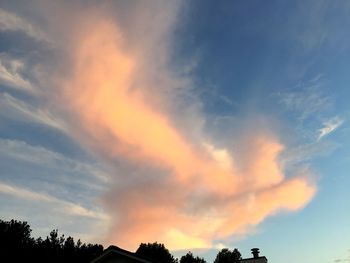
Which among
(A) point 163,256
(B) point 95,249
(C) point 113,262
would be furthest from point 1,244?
(C) point 113,262

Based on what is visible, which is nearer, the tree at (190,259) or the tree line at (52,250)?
the tree line at (52,250)

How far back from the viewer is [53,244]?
8131 cm

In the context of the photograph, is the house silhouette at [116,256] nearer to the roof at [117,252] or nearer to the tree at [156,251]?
the roof at [117,252]

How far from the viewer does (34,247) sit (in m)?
72.8

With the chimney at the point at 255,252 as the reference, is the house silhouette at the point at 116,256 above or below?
below

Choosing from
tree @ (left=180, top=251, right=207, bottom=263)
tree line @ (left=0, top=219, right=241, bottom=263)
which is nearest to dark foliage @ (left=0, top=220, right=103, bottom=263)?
tree line @ (left=0, top=219, right=241, bottom=263)

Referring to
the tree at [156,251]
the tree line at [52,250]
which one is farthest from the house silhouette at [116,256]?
the tree at [156,251]

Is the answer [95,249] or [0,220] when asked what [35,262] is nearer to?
[0,220]

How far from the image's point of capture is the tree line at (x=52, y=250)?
66.7 metres

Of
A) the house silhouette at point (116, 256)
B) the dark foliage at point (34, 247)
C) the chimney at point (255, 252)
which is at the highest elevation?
the dark foliage at point (34, 247)

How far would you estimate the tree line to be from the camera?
219ft

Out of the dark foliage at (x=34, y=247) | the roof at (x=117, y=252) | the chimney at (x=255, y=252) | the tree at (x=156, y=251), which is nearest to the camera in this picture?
the roof at (x=117, y=252)

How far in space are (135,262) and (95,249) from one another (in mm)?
63547

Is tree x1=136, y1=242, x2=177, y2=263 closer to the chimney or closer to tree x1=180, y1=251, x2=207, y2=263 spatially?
tree x1=180, y1=251, x2=207, y2=263
